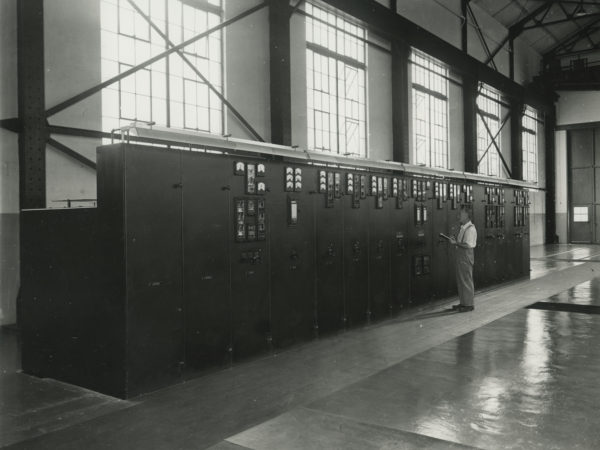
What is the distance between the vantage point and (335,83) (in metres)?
13.7

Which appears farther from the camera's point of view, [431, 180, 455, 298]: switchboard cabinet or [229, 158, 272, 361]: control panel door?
[431, 180, 455, 298]: switchboard cabinet

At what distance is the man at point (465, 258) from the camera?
9.52 meters

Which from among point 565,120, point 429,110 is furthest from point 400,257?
point 565,120

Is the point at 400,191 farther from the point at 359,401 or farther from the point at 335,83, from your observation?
the point at 359,401

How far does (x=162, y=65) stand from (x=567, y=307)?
837cm

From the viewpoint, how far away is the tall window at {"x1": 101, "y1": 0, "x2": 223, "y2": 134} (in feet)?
29.5

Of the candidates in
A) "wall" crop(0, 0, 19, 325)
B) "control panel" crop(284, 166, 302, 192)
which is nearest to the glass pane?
"control panel" crop(284, 166, 302, 192)

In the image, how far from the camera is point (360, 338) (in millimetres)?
7660

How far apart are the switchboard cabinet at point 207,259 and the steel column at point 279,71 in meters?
5.12

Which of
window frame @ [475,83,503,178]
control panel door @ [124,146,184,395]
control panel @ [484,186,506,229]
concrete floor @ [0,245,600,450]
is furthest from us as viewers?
window frame @ [475,83,503,178]

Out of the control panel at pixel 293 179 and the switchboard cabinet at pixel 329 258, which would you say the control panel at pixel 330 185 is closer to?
the switchboard cabinet at pixel 329 258

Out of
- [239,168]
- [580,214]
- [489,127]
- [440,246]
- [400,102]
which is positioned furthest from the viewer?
[580,214]

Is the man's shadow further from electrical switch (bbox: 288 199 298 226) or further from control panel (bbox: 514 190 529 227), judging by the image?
control panel (bbox: 514 190 529 227)

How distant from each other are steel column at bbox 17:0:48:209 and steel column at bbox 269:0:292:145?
468 centimetres
